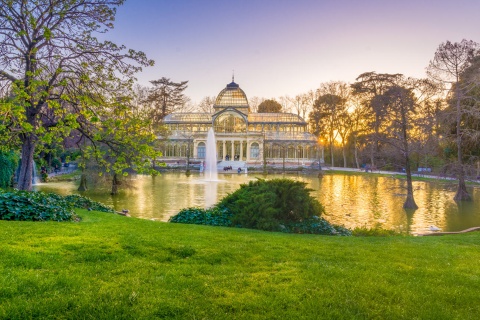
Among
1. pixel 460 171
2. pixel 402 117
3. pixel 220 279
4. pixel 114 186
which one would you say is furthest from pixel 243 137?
pixel 220 279

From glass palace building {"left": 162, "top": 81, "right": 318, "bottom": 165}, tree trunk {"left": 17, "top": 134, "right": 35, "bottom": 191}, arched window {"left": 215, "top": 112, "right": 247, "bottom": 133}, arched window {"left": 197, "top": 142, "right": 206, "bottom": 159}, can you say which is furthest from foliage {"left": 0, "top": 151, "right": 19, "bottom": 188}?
arched window {"left": 215, "top": 112, "right": 247, "bottom": 133}

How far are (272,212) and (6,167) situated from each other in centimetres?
1605

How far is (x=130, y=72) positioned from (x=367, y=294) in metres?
6.59

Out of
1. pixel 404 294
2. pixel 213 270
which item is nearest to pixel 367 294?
pixel 404 294

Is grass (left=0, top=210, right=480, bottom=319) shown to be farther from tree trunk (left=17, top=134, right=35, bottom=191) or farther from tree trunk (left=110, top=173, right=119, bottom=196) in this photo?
tree trunk (left=110, top=173, right=119, bottom=196)

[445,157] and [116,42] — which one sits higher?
[116,42]

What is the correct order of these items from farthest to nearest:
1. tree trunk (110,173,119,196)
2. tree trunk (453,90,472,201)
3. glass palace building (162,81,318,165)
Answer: glass palace building (162,81,318,165), tree trunk (110,173,119,196), tree trunk (453,90,472,201)

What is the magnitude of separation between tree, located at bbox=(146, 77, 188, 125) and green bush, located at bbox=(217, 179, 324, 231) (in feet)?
173

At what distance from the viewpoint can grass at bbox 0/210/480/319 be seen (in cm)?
354

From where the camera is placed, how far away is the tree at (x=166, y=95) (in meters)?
61.6

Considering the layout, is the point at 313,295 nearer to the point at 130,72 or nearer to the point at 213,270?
the point at 213,270

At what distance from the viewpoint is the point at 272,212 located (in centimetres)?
988

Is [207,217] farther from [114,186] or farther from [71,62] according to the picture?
[114,186]

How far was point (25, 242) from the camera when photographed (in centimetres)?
554
